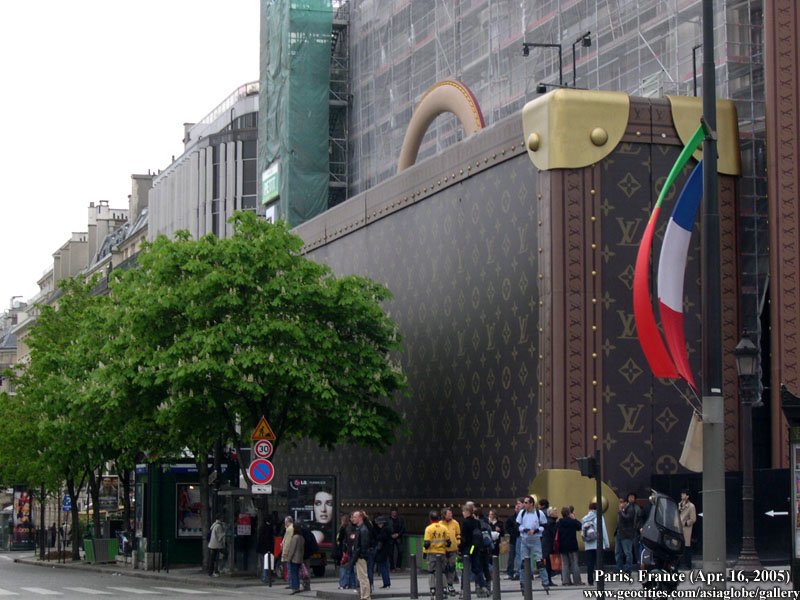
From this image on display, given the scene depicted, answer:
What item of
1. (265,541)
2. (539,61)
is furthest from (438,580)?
(539,61)

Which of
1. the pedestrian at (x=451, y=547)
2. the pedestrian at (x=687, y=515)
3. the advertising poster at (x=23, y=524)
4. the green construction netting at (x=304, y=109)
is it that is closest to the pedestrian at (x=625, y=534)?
the pedestrian at (x=687, y=515)

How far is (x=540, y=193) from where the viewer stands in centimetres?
3700

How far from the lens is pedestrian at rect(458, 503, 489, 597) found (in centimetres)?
3014

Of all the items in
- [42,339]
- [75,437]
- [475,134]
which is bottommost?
[75,437]

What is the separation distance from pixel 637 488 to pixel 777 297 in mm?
5695

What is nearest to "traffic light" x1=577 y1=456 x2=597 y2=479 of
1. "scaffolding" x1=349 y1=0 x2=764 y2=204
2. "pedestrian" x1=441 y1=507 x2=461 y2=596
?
"pedestrian" x1=441 y1=507 x2=461 y2=596

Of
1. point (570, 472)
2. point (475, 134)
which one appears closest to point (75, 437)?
point (475, 134)

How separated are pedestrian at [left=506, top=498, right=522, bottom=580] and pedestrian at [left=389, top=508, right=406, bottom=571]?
425 cm

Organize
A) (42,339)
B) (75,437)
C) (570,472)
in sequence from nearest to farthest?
1. (570,472)
2. (75,437)
3. (42,339)

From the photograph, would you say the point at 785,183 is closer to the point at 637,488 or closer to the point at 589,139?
the point at 589,139

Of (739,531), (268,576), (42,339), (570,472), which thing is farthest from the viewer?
(42,339)

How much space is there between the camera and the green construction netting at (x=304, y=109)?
63.7 meters

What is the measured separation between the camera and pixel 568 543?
32.0 m

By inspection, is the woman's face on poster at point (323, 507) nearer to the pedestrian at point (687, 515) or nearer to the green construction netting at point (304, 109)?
the pedestrian at point (687, 515)
